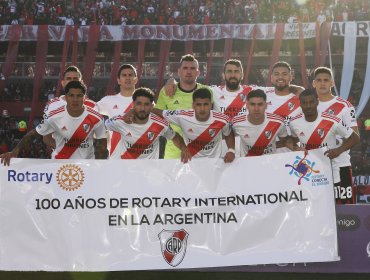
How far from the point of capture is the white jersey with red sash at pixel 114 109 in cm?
683

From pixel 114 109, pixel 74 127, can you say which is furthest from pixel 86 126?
pixel 114 109

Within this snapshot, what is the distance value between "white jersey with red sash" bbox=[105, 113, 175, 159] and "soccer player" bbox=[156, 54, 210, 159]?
479 millimetres

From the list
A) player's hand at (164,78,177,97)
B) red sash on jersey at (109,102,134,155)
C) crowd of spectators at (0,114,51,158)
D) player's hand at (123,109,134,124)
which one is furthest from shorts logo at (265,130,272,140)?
crowd of spectators at (0,114,51,158)

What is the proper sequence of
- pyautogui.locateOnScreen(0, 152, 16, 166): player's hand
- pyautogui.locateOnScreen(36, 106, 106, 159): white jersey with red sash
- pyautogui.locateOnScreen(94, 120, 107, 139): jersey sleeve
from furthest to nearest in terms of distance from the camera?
pyautogui.locateOnScreen(94, 120, 107, 139): jersey sleeve < pyautogui.locateOnScreen(36, 106, 106, 159): white jersey with red sash < pyautogui.locateOnScreen(0, 152, 16, 166): player's hand

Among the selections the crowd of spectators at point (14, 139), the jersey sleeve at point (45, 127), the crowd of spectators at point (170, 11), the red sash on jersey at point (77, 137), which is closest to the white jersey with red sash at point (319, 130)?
the red sash on jersey at point (77, 137)

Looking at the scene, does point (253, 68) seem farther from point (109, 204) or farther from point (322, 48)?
point (109, 204)

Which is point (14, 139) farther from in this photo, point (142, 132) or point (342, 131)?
point (342, 131)

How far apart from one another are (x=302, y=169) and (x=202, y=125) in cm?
130

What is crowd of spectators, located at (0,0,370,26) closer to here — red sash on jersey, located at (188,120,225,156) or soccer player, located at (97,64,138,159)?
soccer player, located at (97,64,138,159)

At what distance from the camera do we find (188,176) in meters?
5.56

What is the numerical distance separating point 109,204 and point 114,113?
5.72 ft

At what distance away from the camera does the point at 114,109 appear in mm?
6988

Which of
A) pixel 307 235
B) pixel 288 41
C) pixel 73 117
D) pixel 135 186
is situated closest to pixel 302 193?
pixel 307 235

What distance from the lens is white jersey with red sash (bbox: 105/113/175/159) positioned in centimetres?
625
